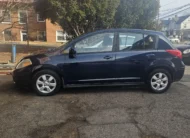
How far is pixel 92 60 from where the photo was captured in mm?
5039

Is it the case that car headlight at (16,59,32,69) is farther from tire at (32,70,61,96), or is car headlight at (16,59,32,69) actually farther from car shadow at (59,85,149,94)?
car shadow at (59,85,149,94)

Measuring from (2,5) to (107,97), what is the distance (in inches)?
306

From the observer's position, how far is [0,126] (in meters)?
3.51

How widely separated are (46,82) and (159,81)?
2819 mm

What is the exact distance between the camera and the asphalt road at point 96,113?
3350 mm

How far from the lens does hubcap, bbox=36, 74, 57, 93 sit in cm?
502

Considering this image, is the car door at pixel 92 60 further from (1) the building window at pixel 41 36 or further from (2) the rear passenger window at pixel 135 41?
(1) the building window at pixel 41 36

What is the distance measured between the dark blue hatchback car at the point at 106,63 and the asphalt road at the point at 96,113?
340mm

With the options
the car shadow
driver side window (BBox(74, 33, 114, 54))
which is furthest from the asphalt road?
driver side window (BBox(74, 33, 114, 54))

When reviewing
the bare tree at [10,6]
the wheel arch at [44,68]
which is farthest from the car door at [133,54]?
the bare tree at [10,6]

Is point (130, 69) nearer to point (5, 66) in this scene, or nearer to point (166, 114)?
point (166, 114)

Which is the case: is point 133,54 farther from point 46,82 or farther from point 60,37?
point 60,37

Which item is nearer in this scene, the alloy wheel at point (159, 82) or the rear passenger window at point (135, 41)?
the rear passenger window at point (135, 41)

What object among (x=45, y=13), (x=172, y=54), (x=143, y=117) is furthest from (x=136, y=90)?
(x=45, y=13)
